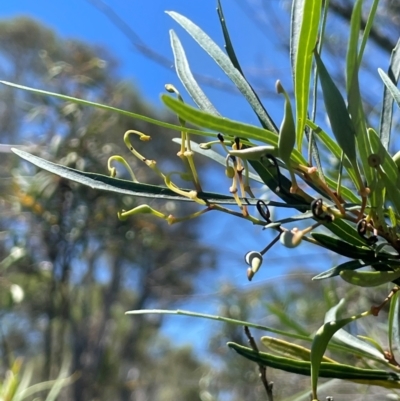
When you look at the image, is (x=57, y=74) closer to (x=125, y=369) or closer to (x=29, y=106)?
(x=29, y=106)

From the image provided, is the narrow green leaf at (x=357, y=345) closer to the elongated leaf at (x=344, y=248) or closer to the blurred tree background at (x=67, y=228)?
the elongated leaf at (x=344, y=248)

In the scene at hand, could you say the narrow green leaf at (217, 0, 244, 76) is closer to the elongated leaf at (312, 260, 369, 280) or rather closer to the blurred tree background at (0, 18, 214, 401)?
the elongated leaf at (312, 260, 369, 280)

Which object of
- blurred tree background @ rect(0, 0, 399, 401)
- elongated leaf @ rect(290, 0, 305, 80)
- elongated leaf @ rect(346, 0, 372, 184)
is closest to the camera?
elongated leaf @ rect(346, 0, 372, 184)

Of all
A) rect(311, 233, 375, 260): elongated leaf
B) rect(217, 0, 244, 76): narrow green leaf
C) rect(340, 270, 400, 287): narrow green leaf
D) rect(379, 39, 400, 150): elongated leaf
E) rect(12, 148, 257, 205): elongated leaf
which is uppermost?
rect(217, 0, 244, 76): narrow green leaf

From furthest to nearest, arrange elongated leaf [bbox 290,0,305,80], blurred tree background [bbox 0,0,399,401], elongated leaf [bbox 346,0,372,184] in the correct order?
blurred tree background [bbox 0,0,399,401], elongated leaf [bbox 290,0,305,80], elongated leaf [bbox 346,0,372,184]

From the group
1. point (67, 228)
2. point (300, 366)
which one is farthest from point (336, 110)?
point (67, 228)

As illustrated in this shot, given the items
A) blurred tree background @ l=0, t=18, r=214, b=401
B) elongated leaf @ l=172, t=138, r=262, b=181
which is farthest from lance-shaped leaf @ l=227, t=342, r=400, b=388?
blurred tree background @ l=0, t=18, r=214, b=401

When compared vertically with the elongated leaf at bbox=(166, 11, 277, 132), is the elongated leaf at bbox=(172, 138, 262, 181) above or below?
below
